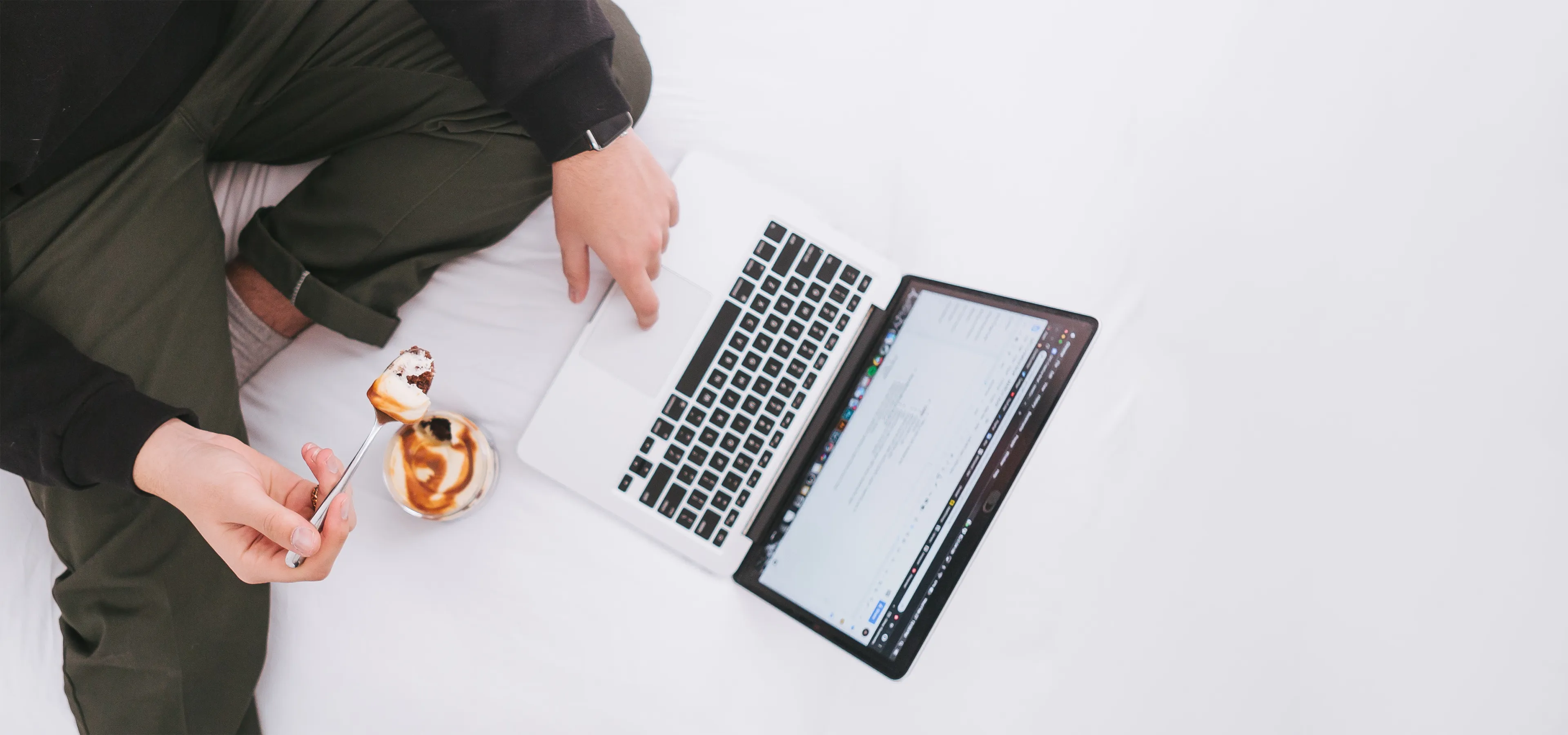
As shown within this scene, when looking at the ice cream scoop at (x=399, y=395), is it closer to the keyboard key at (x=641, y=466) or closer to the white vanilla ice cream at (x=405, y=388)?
the white vanilla ice cream at (x=405, y=388)

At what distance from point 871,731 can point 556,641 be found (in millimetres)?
346

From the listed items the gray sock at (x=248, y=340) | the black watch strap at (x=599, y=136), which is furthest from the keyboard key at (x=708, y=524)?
the gray sock at (x=248, y=340)

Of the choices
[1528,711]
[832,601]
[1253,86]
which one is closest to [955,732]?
[832,601]

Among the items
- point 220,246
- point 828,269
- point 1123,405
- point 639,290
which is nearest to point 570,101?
point 639,290

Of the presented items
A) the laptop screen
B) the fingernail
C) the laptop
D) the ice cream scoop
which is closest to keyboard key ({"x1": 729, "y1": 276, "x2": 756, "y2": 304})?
the laptop

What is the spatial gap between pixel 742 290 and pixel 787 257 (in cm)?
6

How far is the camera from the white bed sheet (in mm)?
697

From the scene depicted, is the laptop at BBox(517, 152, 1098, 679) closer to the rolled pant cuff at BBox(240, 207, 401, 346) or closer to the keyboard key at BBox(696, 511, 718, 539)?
the keyboard key at BBox(696, 511, 718, 539)

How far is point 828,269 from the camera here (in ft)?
2.55

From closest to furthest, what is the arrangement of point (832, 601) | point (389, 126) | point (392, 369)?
point (392, 369) → point (832, 601) → point (389, 126)

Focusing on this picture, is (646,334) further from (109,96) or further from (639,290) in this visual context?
(109,96)

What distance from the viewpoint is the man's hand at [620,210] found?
710 millimetres

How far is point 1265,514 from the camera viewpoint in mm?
745

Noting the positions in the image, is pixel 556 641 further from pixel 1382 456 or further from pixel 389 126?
pixel 1382 456
